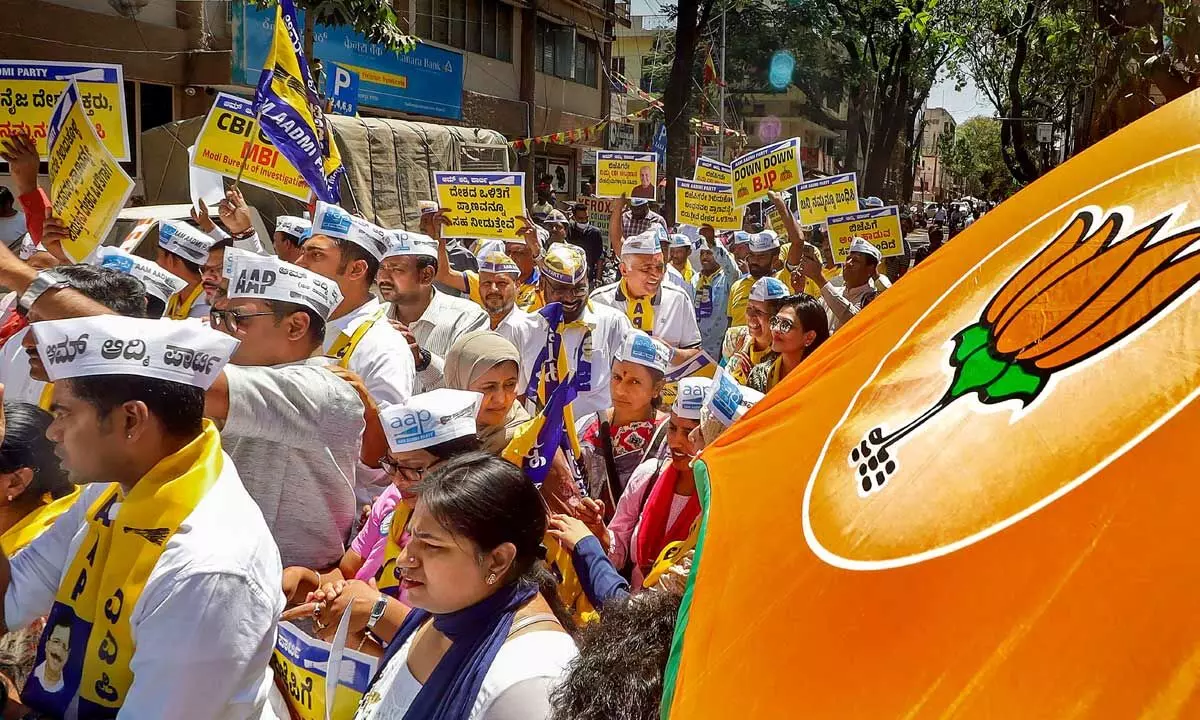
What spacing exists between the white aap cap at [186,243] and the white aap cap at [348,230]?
4.15 ft

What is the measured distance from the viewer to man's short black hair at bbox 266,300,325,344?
3229 mm

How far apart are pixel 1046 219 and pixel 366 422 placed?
2518 millimetres

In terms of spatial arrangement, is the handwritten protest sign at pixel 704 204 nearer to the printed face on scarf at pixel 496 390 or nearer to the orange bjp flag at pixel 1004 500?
the printed face on scarf at pixel 496 390

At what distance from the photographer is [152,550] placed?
206 cm

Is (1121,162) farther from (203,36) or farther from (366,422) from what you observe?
(203,36)

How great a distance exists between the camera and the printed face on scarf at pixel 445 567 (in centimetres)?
230

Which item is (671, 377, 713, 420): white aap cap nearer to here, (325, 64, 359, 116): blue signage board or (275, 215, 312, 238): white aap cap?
(275, 215, 312, 238): white aap cap

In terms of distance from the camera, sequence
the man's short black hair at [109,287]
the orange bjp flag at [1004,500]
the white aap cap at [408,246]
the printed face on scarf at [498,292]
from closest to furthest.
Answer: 1. the orange bjp flag at [1004,500]
2. the man's short black hair at [109,287]
3. the white aap cap at [408,246]
4. the printed face on scarf at [498,292]

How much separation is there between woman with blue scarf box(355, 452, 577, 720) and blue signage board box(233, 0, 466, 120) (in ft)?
52.8

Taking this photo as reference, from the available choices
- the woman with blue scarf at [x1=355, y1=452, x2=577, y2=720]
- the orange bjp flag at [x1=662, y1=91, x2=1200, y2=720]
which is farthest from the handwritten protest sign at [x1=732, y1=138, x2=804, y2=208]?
the orange bjp flag at [x1=662, y1=91, x2=1200, y2=720]

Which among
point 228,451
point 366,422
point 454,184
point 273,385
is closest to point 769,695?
point 273,385

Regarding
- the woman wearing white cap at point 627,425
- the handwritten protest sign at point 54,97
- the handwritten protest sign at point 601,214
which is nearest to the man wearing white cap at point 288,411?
the woman wearing white cap at point 627,425

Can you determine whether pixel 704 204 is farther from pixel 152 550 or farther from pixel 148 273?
pixel 152 550

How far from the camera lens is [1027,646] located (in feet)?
2.99
